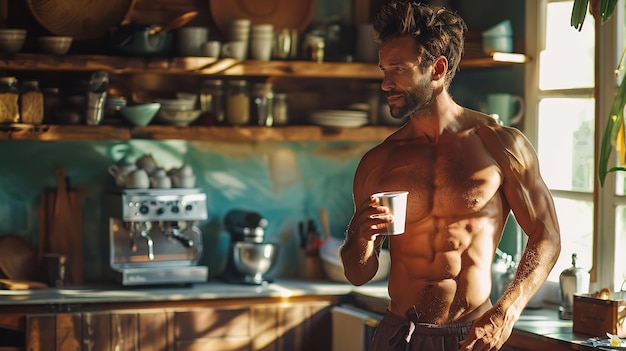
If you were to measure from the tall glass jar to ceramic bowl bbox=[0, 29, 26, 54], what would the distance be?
90 cm

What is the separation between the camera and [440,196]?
2.98 m

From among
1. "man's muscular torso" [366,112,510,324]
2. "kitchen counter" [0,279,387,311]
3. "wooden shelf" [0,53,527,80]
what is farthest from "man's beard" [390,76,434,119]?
"kitchen counter" [0,279,387,311]

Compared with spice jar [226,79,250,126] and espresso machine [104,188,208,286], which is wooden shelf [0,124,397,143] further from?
espresso machine [104,188,208,286]

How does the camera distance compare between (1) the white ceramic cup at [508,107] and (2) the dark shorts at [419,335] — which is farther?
(1) the white ceramic cup at [508,107]

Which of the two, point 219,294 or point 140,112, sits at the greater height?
point 140,112

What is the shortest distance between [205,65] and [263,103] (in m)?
0.36

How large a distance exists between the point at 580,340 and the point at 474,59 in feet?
5.09

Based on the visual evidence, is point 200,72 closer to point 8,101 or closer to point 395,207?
point 8,101

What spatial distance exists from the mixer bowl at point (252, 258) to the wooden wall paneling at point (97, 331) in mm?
704

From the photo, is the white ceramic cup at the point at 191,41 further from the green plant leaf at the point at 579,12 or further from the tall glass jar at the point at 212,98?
the green plant leaf at the point at 579,12

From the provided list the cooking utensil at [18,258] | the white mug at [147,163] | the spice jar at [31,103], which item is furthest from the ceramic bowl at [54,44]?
the cooking utensil at [18,258]

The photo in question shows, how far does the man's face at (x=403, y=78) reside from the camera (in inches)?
111

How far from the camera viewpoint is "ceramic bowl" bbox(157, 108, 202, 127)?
4.63 m

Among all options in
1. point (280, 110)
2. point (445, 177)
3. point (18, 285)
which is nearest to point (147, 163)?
point (280, 110)
